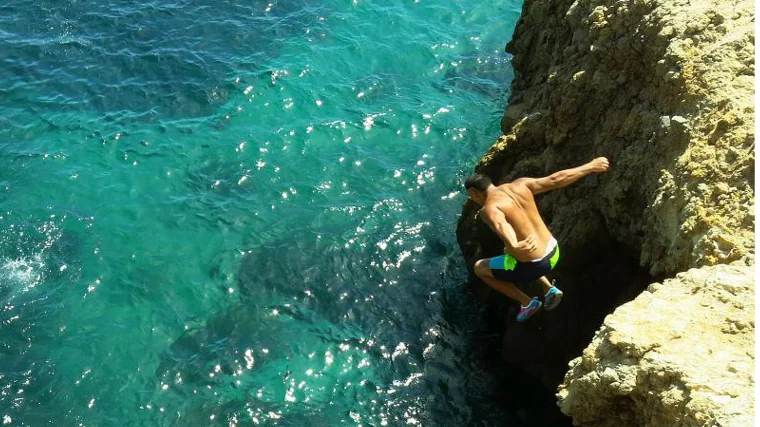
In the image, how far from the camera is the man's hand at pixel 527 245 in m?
8.81

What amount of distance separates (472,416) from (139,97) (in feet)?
34.0

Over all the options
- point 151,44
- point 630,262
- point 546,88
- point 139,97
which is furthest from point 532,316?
point 151,44

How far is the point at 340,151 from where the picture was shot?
15.3 metres

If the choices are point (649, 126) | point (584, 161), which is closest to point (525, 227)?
point (584, 161)

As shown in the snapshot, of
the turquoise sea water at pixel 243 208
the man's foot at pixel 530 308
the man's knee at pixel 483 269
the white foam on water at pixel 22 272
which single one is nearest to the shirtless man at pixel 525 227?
the man's foot at pixel 530 308

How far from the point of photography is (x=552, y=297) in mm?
9141

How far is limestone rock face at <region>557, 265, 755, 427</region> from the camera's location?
5693 millimetres

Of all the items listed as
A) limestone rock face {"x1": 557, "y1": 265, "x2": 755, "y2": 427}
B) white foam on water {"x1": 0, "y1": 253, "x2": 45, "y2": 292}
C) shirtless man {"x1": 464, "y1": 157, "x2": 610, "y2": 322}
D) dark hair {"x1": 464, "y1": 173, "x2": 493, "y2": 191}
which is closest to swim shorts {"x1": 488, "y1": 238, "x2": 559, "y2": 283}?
shirtless man {"x1": 464, "y1": 157, "x2": 610, "y2": 322}

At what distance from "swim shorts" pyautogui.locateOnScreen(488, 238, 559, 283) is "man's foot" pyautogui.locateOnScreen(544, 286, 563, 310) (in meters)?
0.24

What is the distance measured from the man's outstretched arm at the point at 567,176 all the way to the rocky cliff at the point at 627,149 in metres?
0.30

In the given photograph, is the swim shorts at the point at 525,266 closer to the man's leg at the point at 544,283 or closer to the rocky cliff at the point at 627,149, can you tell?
the man's leg at the point at 544,283

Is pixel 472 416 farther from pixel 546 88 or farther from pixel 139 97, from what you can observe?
pixel 139 97

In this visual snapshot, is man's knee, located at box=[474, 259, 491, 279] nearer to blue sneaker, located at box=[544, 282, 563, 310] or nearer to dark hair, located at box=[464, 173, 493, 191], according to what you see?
blue sneaker, located at box=[544, 282, 563, 310]

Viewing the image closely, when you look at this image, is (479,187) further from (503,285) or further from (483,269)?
(503,285)
